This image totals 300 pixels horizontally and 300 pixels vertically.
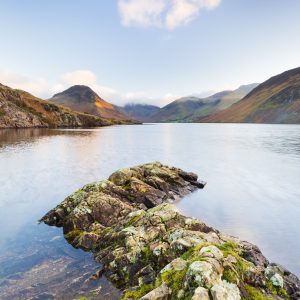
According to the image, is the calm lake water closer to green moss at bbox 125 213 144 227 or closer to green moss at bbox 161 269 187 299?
green moss at bbox 125 213 144 227

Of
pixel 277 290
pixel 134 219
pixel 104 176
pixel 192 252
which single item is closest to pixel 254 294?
pixel 277 290

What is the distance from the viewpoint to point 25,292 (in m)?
16.9

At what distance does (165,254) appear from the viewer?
59.0 feet

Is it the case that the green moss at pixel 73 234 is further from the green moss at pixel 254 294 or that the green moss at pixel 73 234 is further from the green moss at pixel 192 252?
the green moss at pixel 254 294

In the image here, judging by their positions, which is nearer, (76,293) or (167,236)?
(76,293)

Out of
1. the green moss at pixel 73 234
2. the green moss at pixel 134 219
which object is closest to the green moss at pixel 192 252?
the green moss at pixel 134 219

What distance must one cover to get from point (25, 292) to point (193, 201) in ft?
83.2

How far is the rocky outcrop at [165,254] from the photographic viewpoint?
44.5 feet

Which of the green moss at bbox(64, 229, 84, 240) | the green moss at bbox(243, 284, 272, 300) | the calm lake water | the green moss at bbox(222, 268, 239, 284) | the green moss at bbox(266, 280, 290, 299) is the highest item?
the green moss at bbox(222, 268, 239, 284)

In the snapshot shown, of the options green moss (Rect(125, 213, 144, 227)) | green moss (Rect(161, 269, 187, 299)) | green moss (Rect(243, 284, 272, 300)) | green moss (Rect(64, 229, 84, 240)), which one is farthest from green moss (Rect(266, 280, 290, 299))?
green moss (Rect(64, 229, 84, 240))

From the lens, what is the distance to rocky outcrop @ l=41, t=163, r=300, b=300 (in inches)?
533

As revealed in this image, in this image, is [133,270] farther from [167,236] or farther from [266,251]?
[266,251]

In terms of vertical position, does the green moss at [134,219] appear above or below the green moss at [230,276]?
below

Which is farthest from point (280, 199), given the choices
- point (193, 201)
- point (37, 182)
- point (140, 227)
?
point (37, 182)
